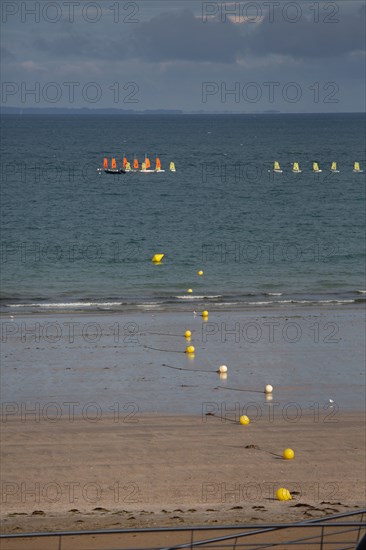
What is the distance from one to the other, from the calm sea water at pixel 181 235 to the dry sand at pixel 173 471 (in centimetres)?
1323

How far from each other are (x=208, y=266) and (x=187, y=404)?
20.5 meters

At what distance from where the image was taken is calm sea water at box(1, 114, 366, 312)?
35250mm

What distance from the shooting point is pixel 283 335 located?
27062 mm

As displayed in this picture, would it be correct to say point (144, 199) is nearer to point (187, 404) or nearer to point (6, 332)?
point (6, 332)

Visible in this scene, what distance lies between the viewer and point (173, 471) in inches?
650

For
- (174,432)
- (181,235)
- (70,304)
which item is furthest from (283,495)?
(181,235)

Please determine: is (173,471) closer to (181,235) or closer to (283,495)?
(283,495)

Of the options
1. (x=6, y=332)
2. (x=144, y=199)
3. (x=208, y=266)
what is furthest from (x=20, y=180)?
(x=6, y=332)

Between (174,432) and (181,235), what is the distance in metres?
32.0

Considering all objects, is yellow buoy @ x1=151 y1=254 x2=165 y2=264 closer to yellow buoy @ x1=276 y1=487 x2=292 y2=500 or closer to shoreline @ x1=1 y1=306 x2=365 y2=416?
shoreline @ x1=1 y1=306 x2=365 y2=416

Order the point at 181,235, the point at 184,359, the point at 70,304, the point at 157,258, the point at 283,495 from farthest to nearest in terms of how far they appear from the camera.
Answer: the point at 181,235, the point at 157,258, the point at 70,304, the point at 184,359, the point at 283,495

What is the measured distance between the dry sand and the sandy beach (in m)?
0.03

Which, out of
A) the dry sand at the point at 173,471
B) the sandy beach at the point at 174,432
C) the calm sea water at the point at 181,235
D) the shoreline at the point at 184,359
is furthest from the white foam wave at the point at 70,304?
the dry sand at the point at 173,471

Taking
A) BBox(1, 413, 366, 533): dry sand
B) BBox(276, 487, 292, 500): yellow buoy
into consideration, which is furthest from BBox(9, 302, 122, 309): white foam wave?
BBox(276, 487, 292, 500): yellow buoy
